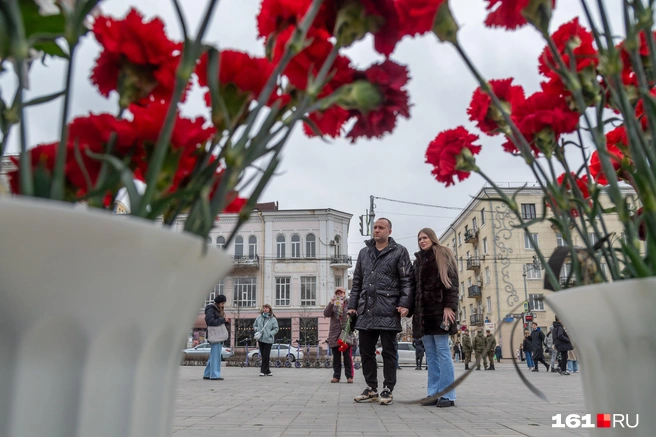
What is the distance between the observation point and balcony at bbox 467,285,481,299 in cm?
4406

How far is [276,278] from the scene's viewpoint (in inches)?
1532

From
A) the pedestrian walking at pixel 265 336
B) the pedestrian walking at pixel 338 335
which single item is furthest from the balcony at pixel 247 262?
the pedestrian walking at pixel 338 335

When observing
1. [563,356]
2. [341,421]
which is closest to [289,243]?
[563,356]

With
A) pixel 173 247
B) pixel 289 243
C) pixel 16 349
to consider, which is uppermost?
pixel 289 243

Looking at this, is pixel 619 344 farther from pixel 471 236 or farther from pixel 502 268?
pixel 471 236

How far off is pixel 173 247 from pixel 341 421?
3.49 m

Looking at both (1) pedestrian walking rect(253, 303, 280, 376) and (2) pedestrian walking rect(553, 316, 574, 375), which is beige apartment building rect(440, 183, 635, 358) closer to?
(2) pedestrian walking rect(553, 316, 574, 375)

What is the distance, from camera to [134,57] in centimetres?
86

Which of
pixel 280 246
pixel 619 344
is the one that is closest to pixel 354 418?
pixel 619 344

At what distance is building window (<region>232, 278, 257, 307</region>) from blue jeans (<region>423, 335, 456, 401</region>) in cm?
3444

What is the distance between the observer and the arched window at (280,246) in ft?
128

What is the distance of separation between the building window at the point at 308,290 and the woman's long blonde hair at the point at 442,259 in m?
33.1

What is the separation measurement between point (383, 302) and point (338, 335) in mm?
4323

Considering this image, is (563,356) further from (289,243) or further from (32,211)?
(289,243)
